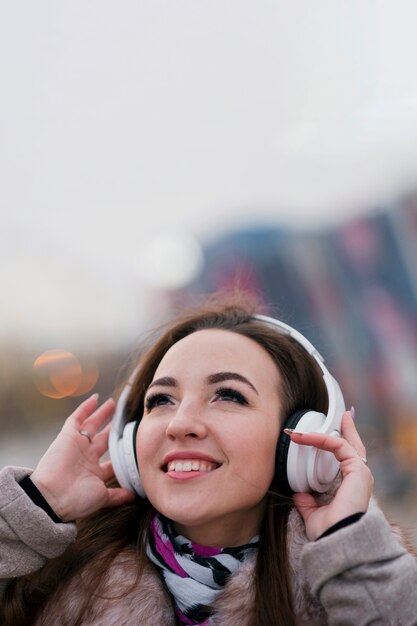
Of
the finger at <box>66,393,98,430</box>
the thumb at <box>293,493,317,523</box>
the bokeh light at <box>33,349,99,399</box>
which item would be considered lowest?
the bokeh light at <box>33,349,99,399</box>

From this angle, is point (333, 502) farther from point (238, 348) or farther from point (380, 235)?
point (380, 235)

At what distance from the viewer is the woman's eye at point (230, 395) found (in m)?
1.34

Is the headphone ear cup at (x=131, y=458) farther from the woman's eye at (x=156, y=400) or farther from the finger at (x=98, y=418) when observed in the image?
the finger at (x=98, y=418)

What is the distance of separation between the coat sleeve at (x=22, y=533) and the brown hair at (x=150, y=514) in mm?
91

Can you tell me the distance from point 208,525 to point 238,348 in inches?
15.8

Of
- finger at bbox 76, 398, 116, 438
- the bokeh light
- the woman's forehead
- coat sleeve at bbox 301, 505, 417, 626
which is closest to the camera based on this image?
coat sleeve at bbox 301, 505, 417, 626

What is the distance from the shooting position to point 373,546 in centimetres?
107

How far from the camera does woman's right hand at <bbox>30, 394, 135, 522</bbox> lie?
1.41 m

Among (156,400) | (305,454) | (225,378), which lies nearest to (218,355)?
(225,378)

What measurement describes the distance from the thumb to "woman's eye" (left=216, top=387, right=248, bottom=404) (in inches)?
9.0

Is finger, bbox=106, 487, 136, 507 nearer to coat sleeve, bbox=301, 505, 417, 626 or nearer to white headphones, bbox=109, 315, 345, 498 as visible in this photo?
white headphones, bbox=109, 315, 345, 498

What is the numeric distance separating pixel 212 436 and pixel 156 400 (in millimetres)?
202

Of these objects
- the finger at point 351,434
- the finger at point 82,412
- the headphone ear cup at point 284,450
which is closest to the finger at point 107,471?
the finger at point 82,412

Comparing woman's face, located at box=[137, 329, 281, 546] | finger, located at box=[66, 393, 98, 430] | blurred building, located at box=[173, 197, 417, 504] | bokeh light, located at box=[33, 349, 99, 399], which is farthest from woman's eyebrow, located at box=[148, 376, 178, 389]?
bokeh light, located at box=[33, 349, 99, 399]
